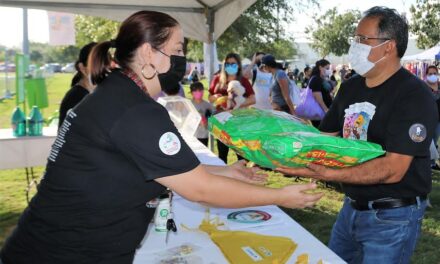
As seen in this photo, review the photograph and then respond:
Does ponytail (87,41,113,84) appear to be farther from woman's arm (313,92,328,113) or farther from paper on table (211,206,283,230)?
woman's arm (313,92,328,113)

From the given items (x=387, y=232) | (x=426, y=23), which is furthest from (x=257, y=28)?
(x=426, y=23)

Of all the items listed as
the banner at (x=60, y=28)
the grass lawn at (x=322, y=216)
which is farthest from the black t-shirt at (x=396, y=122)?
the banner at (x=60, y=28)

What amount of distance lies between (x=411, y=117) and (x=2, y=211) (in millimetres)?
4450

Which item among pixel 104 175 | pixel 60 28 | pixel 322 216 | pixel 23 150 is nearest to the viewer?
pixel 104 175

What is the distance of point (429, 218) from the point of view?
4.33 m

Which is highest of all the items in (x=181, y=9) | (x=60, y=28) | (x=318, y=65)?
(x=60, y=28)

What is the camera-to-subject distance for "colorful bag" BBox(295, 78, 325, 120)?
5.97 metres

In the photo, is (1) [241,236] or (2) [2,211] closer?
(1) [241,236]

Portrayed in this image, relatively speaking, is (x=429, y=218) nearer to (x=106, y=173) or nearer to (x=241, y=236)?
(x=241, y=236)

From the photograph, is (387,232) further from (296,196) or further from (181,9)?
(181,9)

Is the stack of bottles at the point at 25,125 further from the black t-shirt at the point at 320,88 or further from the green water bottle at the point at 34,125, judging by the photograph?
the black t-shirt at the point at 320,88

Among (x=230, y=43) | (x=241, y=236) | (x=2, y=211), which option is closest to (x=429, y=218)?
(x=241, y=236)

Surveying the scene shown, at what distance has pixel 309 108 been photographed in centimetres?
600

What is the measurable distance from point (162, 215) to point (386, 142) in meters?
1.00
